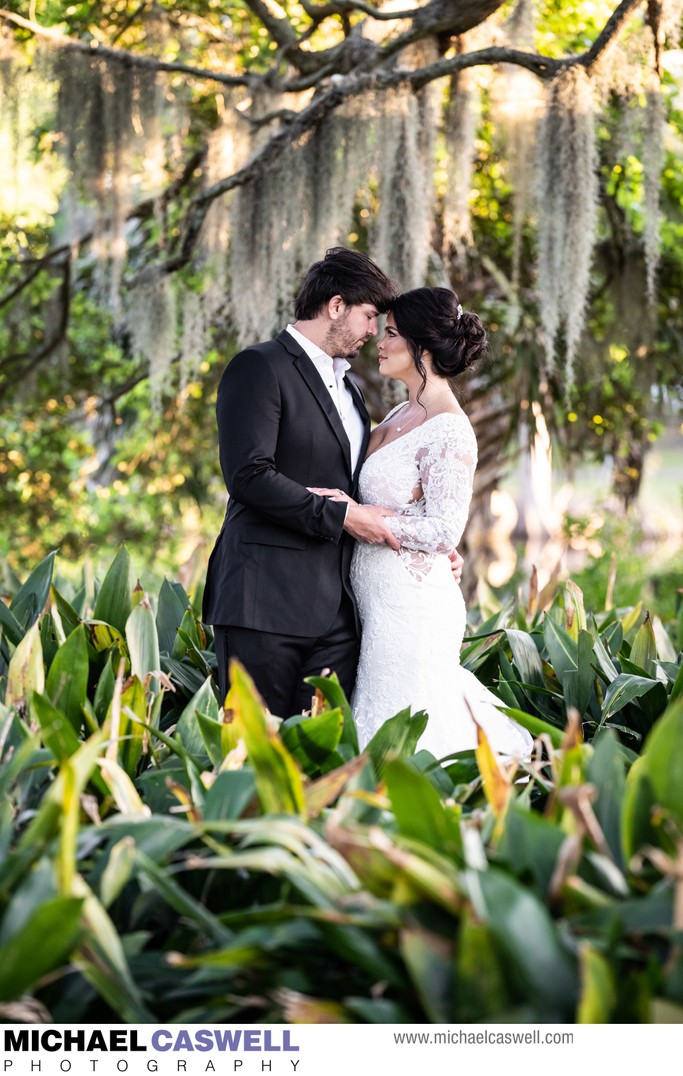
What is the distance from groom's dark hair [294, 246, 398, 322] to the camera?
3.05 meters

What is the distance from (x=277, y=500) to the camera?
284cm

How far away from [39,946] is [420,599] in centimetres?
190

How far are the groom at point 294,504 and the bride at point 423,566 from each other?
7 centimetres

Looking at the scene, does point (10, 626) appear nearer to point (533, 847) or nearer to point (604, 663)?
point (604, 663)

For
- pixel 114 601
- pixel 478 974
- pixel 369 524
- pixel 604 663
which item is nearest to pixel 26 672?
pixel 114 601

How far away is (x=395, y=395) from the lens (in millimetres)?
5910

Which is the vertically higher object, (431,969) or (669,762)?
(669,762)

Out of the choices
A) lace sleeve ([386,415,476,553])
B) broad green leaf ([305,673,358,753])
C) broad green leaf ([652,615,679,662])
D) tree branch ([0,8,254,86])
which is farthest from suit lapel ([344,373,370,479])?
tree branch ([0,8,254,86])

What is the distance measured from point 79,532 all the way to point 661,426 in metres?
4.72

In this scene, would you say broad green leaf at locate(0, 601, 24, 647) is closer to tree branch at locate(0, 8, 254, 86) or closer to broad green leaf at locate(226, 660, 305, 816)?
broad green leaf at locate(226, 660, 305, 816)

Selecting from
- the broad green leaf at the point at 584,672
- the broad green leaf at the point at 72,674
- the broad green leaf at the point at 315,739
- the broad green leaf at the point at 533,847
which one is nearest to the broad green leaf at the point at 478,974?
the broad green leaf at the point at 533,847

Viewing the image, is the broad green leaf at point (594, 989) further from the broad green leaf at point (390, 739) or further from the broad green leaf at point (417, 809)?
the broad green leaf at point (390, 739)

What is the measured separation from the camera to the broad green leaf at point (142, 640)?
8.70 feet
